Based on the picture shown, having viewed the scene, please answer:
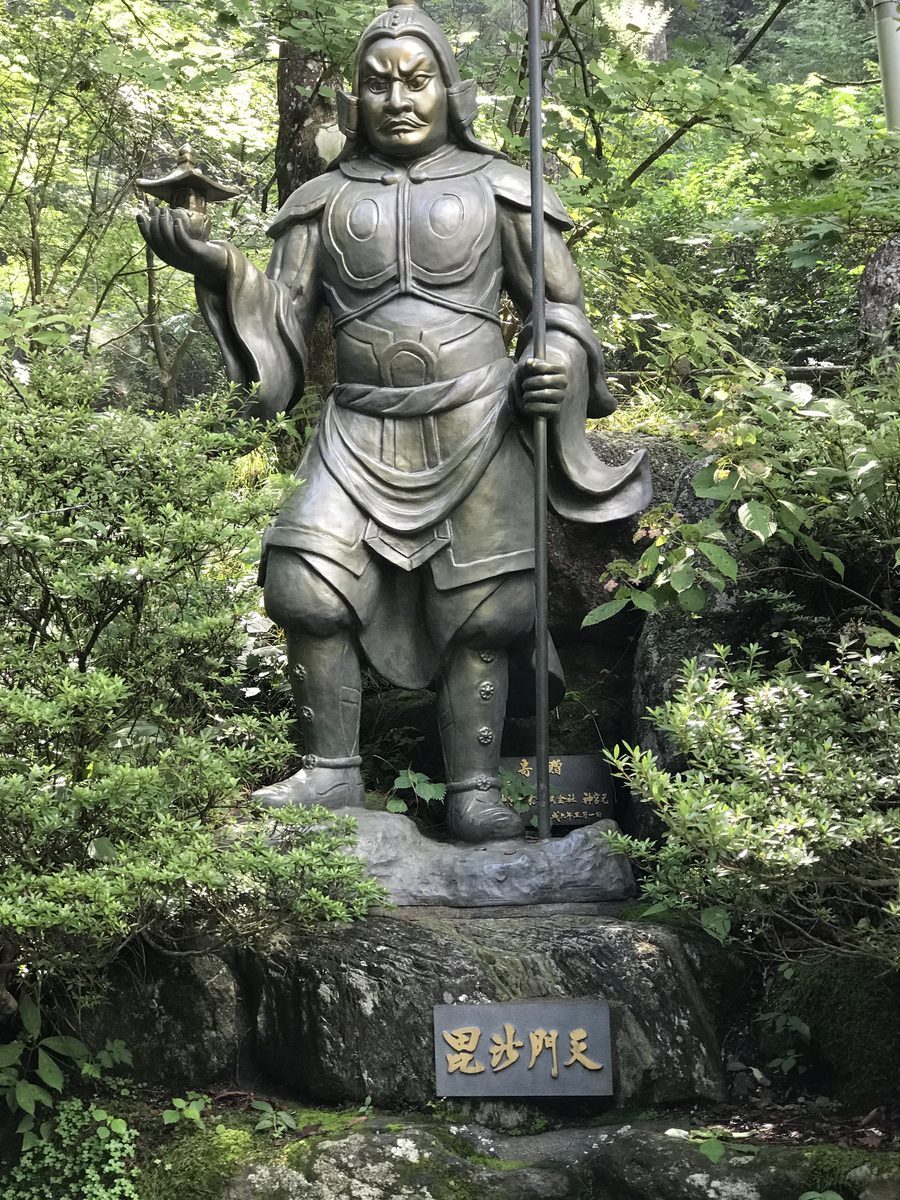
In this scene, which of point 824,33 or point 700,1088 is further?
point 824,33

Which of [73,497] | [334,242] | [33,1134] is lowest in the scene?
[33,1134]

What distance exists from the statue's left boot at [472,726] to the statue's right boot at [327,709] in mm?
356

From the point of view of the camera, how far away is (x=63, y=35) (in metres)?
10.7

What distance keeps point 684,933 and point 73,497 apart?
2.35 m

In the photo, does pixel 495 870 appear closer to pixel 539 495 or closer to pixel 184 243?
pixel 539 495

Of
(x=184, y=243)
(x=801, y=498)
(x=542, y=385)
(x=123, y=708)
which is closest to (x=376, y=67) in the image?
(x=184, y=243)

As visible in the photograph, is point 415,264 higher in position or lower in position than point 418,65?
lower

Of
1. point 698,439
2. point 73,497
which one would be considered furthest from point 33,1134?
point 698,439

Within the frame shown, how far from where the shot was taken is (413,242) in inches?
209

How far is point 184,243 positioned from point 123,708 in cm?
181

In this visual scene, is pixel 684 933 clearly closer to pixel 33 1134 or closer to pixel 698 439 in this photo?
pixel 698 439

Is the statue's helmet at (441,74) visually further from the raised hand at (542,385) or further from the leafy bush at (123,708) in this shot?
the leafy bush at (123,708)

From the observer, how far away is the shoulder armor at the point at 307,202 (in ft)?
18.0

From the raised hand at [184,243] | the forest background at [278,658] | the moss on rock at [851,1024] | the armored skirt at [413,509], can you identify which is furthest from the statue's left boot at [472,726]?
the raised hand at [184,243]
